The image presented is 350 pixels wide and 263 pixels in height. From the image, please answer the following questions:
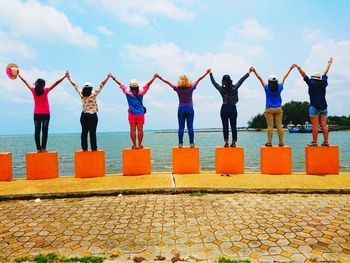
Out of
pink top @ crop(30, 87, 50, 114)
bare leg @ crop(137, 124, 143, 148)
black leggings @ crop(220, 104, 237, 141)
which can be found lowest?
bare leg @ crop(137, 124, 143, 148)

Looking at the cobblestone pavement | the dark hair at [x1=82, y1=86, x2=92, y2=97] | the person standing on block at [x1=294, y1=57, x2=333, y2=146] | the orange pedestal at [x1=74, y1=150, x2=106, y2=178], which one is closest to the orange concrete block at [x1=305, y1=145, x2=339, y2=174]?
the person standing on block at [x1=294, y1=57, x2=333, y2=146]

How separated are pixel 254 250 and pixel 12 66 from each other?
7.87 m

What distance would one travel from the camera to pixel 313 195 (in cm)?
625

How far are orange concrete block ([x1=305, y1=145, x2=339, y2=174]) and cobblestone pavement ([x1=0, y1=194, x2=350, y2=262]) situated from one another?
2096mm

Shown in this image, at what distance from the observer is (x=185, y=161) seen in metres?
8.27

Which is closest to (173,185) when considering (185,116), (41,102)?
Result: (185,116)

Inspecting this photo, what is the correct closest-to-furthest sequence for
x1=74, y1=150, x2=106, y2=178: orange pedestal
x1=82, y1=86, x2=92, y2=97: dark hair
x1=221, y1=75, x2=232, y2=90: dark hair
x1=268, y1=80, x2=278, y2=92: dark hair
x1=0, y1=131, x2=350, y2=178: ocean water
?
1. x1=74, y1=150, x2=106, y2=178: orange pedestal
2. x1=82, y1=86, x2=92, y2=97: dark hair
3. x1=268, y1=80, x2=278, y2=92: dark hair
4. x1=221, y1=75, x2=232, y2=90: dark hair
5. x1=0, y1=131, x2=350, y2=178: ocean water

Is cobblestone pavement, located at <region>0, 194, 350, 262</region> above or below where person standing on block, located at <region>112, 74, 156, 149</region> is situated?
below

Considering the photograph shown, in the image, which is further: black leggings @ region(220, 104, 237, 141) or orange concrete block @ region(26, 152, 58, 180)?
black leggings @ region(220, 104, 237, 141)

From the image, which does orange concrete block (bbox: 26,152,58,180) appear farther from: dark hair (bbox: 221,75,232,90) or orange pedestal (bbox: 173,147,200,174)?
dark hair (bbox: 221,75,232,90)

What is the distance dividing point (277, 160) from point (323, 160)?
125 centimetres

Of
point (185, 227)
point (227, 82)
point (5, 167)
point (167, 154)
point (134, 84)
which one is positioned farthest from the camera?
point (167, 154)

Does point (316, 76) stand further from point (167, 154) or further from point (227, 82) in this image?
point (167, 154)

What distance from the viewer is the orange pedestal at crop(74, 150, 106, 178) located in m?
8.16
